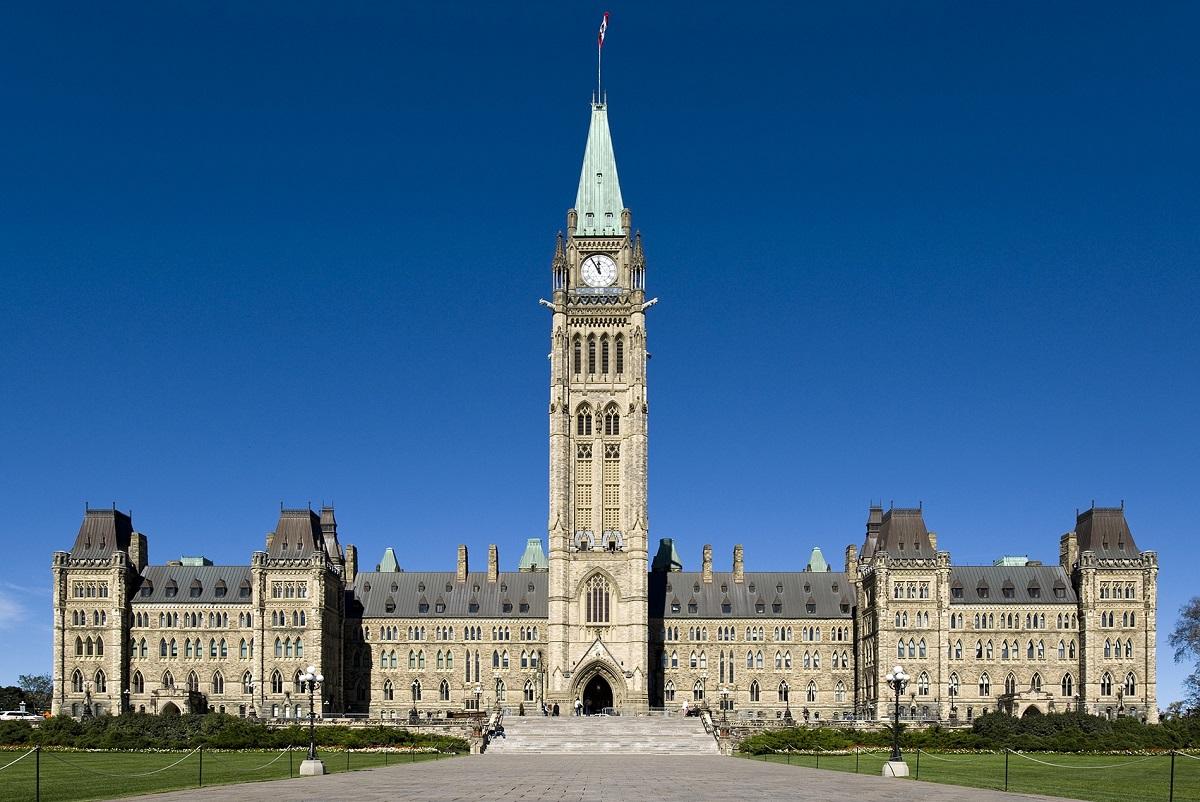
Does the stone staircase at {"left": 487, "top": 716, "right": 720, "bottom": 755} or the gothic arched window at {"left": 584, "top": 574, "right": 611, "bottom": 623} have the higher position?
the gothic arched window at {"left": 584, "top": 574, "right": 611, "bottom": 623}

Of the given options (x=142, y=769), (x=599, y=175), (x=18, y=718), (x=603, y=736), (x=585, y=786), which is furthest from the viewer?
(x=599, y=175)

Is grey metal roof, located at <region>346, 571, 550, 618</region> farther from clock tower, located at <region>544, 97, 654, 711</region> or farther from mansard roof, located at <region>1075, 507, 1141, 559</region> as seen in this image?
mansard roof, located at <region>1075, 507, 1141, 559</region>

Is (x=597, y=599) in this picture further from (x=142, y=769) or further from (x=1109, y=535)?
(x=142, y=769)

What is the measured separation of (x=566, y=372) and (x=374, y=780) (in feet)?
267

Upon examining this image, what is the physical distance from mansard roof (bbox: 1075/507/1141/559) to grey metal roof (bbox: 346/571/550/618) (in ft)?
161

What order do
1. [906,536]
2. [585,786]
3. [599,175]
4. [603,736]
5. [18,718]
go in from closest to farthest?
[585,786] → [18,718] → [603,736] → [906,536] → [599,175]

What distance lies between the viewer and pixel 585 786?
1743 inches

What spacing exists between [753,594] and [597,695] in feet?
59.7

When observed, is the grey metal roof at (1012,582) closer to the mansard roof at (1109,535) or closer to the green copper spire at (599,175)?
the mansard roof at (1109,535)

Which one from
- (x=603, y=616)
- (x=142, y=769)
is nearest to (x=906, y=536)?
(x=603, y=616)

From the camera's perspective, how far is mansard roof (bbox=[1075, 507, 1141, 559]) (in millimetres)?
122938

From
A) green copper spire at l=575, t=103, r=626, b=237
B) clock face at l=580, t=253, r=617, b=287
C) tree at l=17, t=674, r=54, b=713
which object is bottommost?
tree at l=17, t=674, r=54, b=713

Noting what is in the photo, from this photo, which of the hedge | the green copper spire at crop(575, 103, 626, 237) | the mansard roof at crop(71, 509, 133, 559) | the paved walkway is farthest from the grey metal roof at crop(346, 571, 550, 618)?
the paved walkway

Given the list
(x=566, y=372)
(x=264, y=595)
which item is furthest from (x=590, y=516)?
(x=264, y=595)
